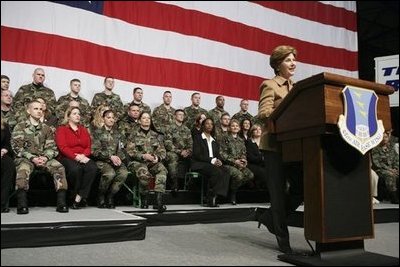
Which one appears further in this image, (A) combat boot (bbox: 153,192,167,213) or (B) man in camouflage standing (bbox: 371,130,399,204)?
(B) man in camouflage standing (bbox: 371,130,399,204)

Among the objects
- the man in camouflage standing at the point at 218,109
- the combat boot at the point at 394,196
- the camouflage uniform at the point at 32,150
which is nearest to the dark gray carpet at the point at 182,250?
the camouflage uniform at the point at 32,150

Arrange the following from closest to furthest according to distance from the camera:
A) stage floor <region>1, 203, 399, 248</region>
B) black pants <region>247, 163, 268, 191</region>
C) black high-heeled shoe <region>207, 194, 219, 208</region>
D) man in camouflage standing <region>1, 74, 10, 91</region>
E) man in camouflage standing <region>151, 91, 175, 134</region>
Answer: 1. stage floor <region>1, 203, 399, 248</region>
2. man in camouflage standing <region>1, 74, 10, 91</region>
3. black high-heeled shoe <region>207, 194, 219, 208</region>
4. black pants <region>247, 163, 268, 191</region>
5. man in camouflage standing <region>151, 91, 175, 134</region>

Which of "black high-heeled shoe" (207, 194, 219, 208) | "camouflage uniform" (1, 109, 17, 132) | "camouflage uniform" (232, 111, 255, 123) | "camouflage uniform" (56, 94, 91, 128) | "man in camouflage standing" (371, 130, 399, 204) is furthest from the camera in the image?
"camouflage uniform" (232, 111, 255, 123)

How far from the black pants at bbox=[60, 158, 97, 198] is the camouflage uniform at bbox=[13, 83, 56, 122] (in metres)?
0.97

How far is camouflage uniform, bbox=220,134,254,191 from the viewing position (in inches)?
182

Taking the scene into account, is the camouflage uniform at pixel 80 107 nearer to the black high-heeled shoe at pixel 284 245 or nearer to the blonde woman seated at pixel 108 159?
the blonde woman seated at pixel 108 159

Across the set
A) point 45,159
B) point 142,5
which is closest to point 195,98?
point 142,5

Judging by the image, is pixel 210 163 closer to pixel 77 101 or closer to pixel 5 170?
pixel 77 101

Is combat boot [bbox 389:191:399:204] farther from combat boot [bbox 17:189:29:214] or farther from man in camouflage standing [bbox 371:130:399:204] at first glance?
combat boot [bbox 17:189:29:214]

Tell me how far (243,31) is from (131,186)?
3.41 metres

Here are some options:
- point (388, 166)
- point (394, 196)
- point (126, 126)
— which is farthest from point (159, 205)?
point (388, 166)

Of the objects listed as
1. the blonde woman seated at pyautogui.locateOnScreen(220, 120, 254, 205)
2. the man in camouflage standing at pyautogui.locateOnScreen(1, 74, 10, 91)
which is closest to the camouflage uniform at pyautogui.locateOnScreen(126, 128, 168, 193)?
the blonde woman seated at pyautogui.locateOnScreen(220, 120, 254, 205)

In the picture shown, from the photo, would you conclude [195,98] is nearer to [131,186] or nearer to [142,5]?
[142,5]

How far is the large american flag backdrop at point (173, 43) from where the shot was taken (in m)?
4.63
